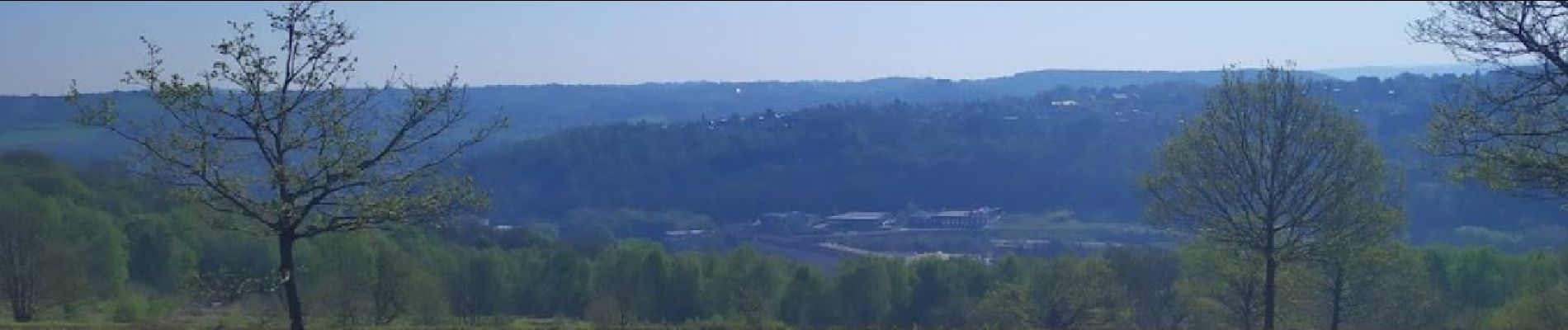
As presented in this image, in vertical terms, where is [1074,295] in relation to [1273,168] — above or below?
below

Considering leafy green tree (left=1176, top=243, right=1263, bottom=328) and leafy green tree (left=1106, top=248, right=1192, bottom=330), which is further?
leafy green tree (left=1106, top=248, right=1192, bottom=330)

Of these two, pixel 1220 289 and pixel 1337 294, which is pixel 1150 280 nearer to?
pixel 1220 289

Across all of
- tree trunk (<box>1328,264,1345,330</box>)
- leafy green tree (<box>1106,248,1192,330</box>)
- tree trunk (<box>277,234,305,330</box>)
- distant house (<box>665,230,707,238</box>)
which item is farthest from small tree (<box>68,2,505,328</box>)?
distant house (<box>665,230,707,238</box>)

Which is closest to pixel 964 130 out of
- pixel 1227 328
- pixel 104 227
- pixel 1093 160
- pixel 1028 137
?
pixel 1028 137

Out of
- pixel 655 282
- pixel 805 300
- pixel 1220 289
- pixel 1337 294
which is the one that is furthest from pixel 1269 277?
pixel 655 282

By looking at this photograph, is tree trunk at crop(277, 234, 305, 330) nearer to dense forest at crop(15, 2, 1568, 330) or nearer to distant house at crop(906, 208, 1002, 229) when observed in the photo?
dense forest at crop(15, 2, 1568, 330)

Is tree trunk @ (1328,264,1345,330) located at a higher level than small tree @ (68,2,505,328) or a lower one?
lower

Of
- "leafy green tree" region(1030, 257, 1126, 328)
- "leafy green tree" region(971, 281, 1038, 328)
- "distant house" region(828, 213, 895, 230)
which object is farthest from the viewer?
"distant house" region(828, 213, 895, 230)
